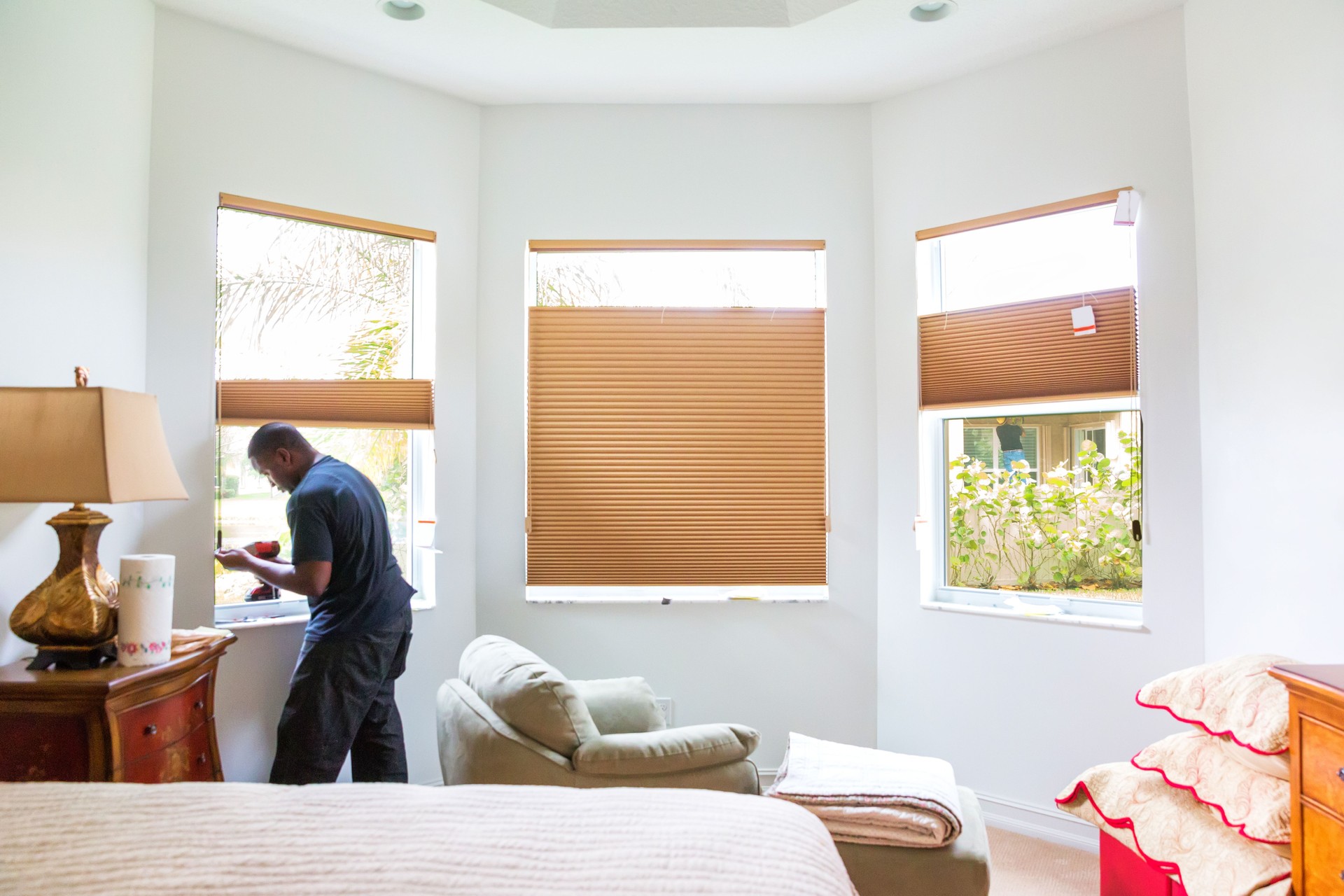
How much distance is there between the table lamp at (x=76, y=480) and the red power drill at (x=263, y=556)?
0.69 meters

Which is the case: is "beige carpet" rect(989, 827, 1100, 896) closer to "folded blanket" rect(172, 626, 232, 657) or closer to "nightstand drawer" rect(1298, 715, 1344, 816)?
"nightstand drawer" rect(1298, 715, 1344, 816)

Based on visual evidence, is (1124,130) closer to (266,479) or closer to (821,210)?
(821,210)

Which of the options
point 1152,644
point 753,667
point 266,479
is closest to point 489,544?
point 266,479

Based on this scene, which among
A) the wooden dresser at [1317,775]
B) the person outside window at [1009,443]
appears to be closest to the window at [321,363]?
the person outside window at [1009,443]

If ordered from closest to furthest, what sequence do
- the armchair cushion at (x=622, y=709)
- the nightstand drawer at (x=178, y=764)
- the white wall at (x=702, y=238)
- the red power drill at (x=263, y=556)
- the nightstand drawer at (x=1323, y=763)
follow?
the nightstand drawer at (x=1323, y=763) → the nightstand drawer at (x=178, y=764) → the armchair cushion at (x=622, y=709) → the red power drill at (x=263, y=556) → the white wall at (x=702, y=238)

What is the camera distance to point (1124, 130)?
2.96 metres

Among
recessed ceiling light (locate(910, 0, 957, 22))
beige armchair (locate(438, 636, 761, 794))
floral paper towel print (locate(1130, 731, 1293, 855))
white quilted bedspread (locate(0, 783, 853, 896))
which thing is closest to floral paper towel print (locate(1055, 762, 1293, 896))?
floral paper towel print (locate(1130, 731, 1293, 855))

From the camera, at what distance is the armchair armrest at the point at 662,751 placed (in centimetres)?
195

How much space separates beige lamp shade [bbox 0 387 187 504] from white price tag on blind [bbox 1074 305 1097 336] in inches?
118

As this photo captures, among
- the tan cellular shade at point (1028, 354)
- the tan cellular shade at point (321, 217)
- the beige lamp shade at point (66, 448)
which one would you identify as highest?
the tan cellular shade at point (321, 217)

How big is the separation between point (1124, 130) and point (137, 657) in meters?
3.50

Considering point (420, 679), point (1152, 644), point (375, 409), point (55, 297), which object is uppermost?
point (55, 297)

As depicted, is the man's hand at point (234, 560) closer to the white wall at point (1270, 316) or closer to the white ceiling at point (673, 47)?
the white ceiling at point (673, 47)

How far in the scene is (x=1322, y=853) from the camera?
1.59 metres
